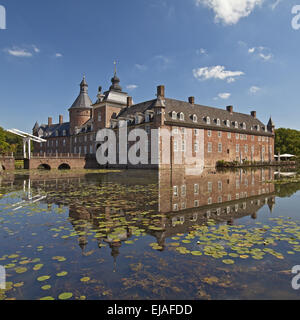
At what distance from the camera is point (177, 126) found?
39.5m

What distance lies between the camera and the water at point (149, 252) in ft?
10.2

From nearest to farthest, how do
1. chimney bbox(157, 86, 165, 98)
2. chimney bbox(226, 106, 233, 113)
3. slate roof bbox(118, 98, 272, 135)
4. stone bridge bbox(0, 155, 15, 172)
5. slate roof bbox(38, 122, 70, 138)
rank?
stone bridge bbox(0, 155, 15, 172) < chimney bbox(157, 86, 165, 98) < slate roof bbox(118, 98, 272, 135) < chimney bbox(226, 106, 233, 113) < slate roof bbox(38, 122, 70, 138)

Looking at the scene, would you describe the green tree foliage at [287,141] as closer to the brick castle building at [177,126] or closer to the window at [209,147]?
the brick castle building at [177,126]

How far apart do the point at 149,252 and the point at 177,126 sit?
3630cm

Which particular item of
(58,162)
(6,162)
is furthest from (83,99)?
(6,162)

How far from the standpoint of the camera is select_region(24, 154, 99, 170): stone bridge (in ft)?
121

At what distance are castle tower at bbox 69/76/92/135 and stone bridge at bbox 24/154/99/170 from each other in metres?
18.7

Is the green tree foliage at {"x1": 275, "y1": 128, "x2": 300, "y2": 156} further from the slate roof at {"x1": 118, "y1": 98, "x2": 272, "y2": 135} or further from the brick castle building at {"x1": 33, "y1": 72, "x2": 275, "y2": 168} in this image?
the slate roof at {"x1": 118, "y1": 98, "x2": 272, "y2": 135}

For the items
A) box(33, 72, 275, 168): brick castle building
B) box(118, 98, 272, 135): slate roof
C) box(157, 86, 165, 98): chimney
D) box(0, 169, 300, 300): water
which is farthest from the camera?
box(118, 98, 272, 135): slate roof

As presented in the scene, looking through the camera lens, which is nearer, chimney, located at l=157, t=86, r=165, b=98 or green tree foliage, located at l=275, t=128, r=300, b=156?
chimney, located at l=157, t=86, r=165, b=98

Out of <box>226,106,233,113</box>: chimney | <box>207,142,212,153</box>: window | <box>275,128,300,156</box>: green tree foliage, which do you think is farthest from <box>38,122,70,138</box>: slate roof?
<box>275,128,300,156</box>: green tree foliage

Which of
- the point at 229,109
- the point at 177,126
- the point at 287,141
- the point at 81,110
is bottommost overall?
the point at 177,126

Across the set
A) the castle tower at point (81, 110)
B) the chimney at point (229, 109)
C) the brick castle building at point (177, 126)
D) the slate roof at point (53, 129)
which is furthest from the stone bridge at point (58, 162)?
the chimney at point (229, 109)

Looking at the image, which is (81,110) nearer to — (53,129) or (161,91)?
(53,129)
